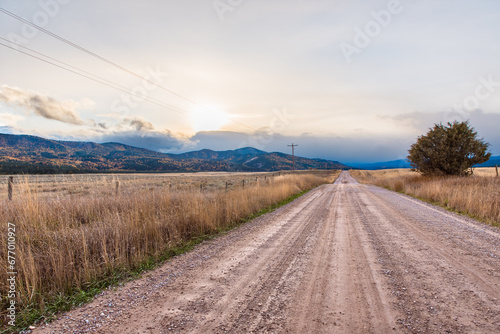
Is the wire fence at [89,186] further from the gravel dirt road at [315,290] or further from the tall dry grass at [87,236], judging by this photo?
the gravel dirt road at [315,290]

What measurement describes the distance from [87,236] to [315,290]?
4.84 meters

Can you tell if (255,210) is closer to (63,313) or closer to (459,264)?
(459,264)

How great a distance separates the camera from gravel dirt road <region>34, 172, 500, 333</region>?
107 inches

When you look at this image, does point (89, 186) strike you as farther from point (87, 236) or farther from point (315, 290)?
point (315, 290)

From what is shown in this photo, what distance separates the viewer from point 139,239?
554cm

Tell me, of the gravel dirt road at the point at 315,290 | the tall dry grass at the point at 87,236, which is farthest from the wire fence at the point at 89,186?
the gravel dirt road at the point at 315,290

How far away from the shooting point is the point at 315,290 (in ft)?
11.3

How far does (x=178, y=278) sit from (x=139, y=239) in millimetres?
Result: 2031

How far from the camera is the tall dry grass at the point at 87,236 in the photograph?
3.74m

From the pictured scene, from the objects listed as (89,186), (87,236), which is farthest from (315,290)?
(89,186)

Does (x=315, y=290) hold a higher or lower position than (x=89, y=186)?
higher

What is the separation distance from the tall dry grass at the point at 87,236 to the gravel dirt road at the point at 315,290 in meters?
0.80

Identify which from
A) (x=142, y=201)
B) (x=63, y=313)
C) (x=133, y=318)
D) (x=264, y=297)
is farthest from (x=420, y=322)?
(x=142, y=201)

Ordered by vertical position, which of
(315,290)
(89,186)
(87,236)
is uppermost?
(87,236)
